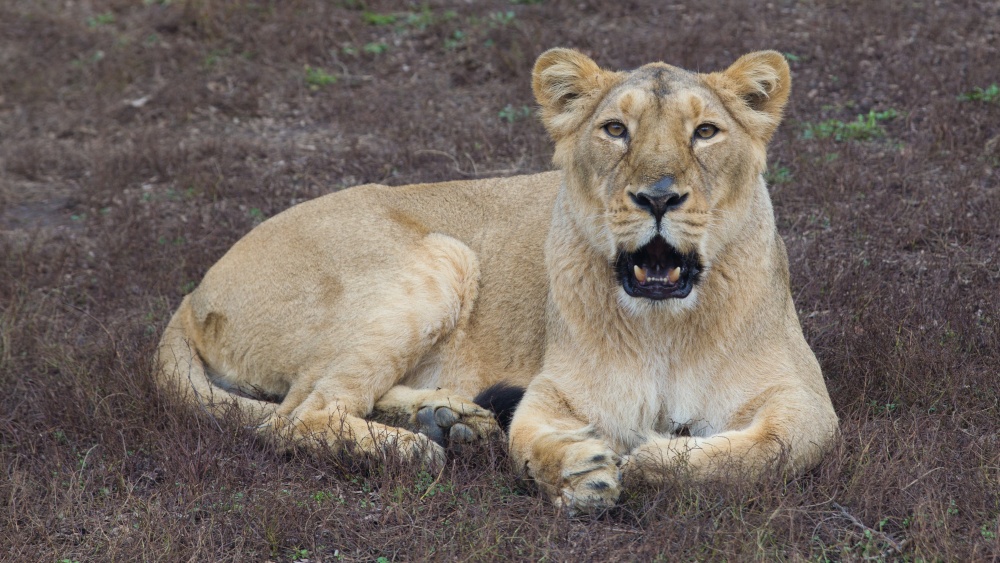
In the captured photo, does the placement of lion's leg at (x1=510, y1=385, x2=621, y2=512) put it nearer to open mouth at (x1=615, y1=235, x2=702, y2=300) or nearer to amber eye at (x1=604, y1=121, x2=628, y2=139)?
open mouth at (x1=615, y1=235, x2=702, y2=300)

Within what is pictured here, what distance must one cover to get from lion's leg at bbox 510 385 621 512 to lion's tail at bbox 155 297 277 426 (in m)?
1.32

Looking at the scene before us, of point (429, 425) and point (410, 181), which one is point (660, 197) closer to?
point (429, 425)

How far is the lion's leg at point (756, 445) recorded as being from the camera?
402cm

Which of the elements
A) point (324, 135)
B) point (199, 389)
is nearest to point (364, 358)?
point (199, 389)

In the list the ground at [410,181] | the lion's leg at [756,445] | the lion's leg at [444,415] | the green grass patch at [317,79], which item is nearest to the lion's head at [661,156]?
the lion's leg at [756,445]

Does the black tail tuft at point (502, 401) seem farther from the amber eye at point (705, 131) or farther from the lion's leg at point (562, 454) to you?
the amber eye at point (705, 131)

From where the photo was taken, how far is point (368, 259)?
5.42m

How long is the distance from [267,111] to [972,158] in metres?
5.63

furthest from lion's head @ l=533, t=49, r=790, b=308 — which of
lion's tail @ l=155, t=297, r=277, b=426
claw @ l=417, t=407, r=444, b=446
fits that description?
lion's tail @ l=155, t=297, r=277, b=426

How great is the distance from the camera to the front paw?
13.0 ft

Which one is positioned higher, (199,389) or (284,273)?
(284,273)

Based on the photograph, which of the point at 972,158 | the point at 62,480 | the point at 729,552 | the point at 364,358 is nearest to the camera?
the point at 729,552

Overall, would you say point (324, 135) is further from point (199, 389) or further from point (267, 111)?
point (199, 389)

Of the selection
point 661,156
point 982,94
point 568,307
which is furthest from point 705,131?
point 982,94
